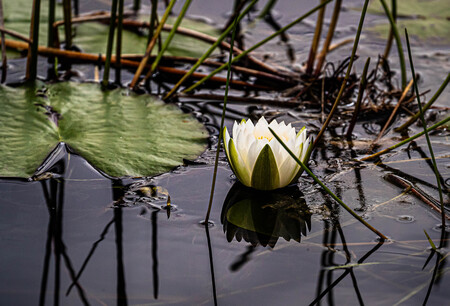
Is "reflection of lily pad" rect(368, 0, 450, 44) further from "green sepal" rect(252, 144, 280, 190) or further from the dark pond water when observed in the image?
"green sepal" rect(252, 144, 280, 190)

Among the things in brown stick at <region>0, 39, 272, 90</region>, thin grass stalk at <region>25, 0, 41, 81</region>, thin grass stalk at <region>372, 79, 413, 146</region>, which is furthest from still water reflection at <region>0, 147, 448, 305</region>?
brown stick at <region>0, 39, 272, 90</region>

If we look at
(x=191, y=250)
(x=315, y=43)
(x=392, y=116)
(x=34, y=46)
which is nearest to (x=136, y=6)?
(x=34, y=46)

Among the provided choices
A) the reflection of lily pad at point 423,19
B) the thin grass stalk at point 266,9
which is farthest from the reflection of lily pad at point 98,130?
the reflection of lily pad at point 423,19

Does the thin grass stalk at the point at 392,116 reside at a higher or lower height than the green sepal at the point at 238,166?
higher

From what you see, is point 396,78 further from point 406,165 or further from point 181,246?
point 181,246

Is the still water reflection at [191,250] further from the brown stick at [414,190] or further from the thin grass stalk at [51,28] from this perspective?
the thin grass stalk at [51,28]

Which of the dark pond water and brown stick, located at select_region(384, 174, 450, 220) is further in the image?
brown stick, located at select_region(384, 174, 450, 220)

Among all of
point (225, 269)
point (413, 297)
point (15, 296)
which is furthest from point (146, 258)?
point (413, 297)
